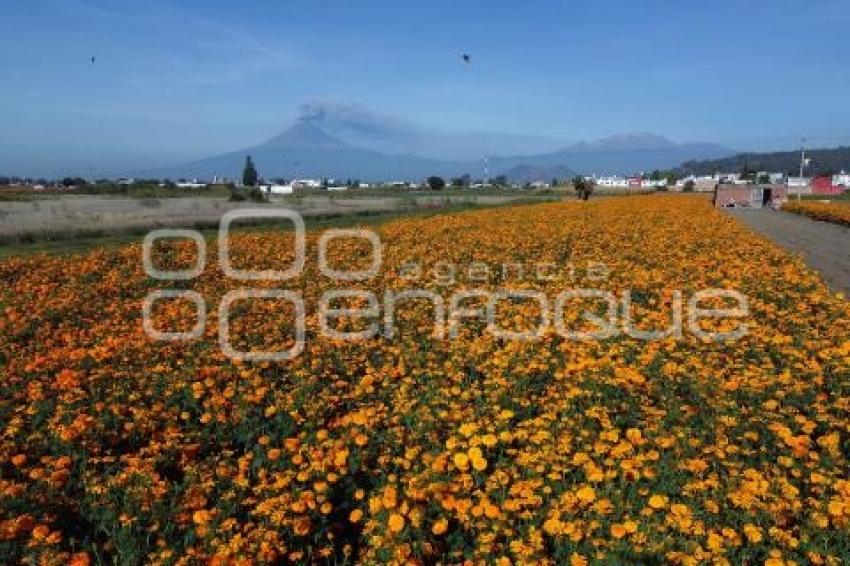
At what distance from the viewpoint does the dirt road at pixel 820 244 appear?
18.9 metres

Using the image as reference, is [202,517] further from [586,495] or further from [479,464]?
[586,495]

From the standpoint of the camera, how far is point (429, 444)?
20.1ft

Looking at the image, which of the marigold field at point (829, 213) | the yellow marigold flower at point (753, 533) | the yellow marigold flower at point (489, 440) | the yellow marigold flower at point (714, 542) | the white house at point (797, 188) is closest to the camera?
the yellow marigold flower at point (714, 542)

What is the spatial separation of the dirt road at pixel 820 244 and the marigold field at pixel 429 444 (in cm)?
851

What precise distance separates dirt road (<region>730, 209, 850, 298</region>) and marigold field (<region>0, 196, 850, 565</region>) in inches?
335

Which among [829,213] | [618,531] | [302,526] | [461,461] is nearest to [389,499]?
[302,526]

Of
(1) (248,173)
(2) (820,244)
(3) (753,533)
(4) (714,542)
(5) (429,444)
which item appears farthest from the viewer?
(1) (248,173)

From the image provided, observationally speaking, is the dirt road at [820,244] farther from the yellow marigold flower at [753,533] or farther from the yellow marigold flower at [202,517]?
the yellow marigold flower at [202,517]

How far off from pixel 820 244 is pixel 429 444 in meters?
27.7

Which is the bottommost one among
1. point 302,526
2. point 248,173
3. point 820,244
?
point 820,244

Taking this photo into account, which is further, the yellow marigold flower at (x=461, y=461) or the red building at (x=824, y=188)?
the red building at (x=824, y=188)

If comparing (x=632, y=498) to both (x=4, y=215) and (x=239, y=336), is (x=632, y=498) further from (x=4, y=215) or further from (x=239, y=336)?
(x=4, y=215)

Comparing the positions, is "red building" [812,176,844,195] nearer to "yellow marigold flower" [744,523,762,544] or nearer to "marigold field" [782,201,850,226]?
"marigold field" [782,201,850,226]

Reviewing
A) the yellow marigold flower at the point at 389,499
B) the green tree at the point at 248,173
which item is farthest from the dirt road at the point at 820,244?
the green tree at the point at 248,173
